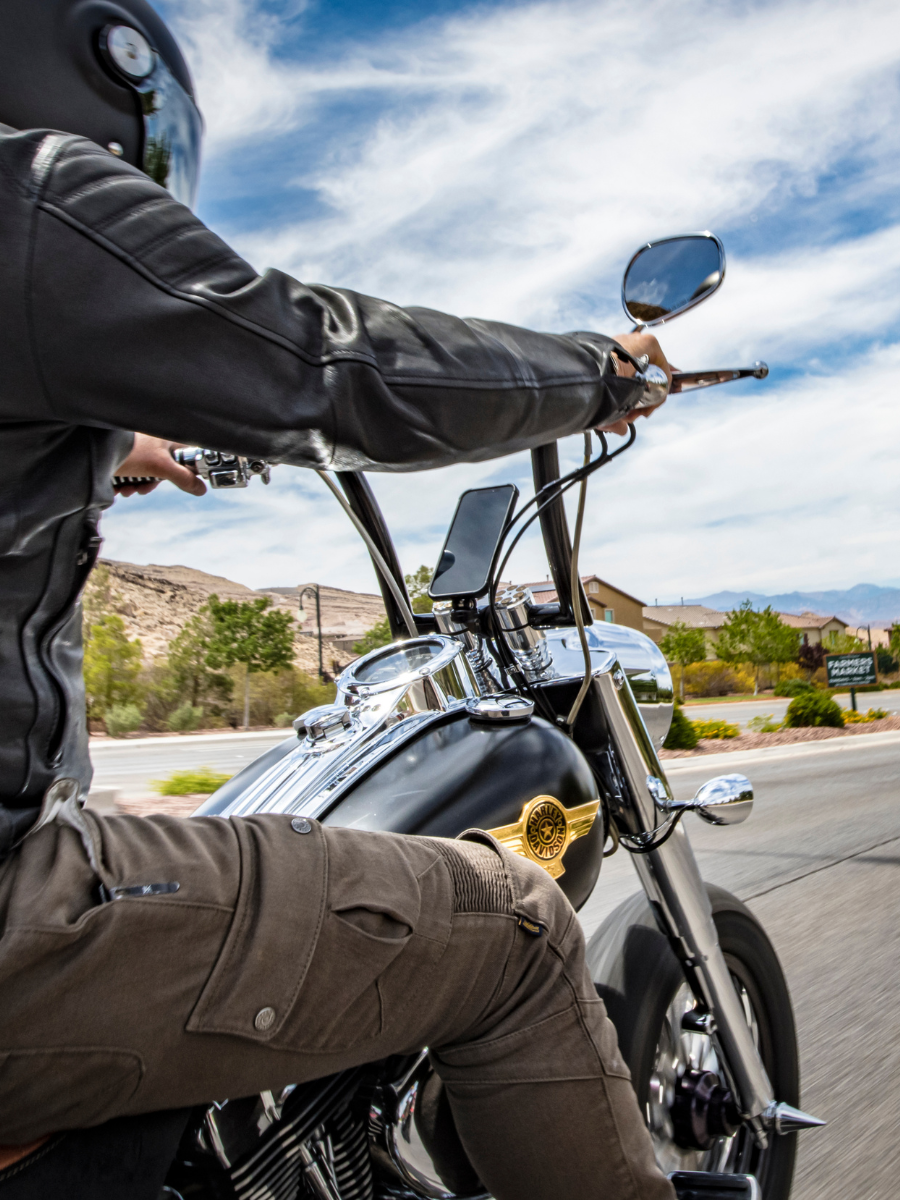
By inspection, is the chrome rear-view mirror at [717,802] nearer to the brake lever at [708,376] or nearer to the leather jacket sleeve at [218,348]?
the brake lever at [708,376]

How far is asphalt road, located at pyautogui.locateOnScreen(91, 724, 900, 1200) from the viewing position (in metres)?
2.49

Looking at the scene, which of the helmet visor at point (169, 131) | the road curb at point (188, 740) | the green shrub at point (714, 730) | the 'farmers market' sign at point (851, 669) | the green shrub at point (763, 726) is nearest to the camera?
the helmet visor at point (169, 131)

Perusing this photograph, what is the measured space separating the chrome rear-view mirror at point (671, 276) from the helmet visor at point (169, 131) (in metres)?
0.70

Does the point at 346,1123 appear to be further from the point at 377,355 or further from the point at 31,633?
the point at 377,355

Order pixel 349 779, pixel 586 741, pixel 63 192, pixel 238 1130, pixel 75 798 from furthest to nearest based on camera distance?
1. pixel 586 741
2. pixel 349 779
3. pixel 238 1130
4. pixel 75 798
5. pixel 63 192

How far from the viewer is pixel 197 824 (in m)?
1.03

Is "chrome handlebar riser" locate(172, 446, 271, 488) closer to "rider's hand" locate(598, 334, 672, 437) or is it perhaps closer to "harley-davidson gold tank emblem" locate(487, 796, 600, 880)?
"rider's hand" locate(598, 334, 672, 437)

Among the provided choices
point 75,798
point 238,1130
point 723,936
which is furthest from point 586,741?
point 75,798

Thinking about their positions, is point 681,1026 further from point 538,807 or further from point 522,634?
point 522,634

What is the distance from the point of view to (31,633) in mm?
924

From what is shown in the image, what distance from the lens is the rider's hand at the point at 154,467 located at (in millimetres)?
1580

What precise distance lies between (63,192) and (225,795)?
101 cm

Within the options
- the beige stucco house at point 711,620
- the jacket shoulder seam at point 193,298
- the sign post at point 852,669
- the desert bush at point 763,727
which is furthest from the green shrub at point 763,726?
the beige stucco house at point 711,620

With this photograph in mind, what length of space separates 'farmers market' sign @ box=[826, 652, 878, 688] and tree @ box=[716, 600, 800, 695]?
4277 cm
